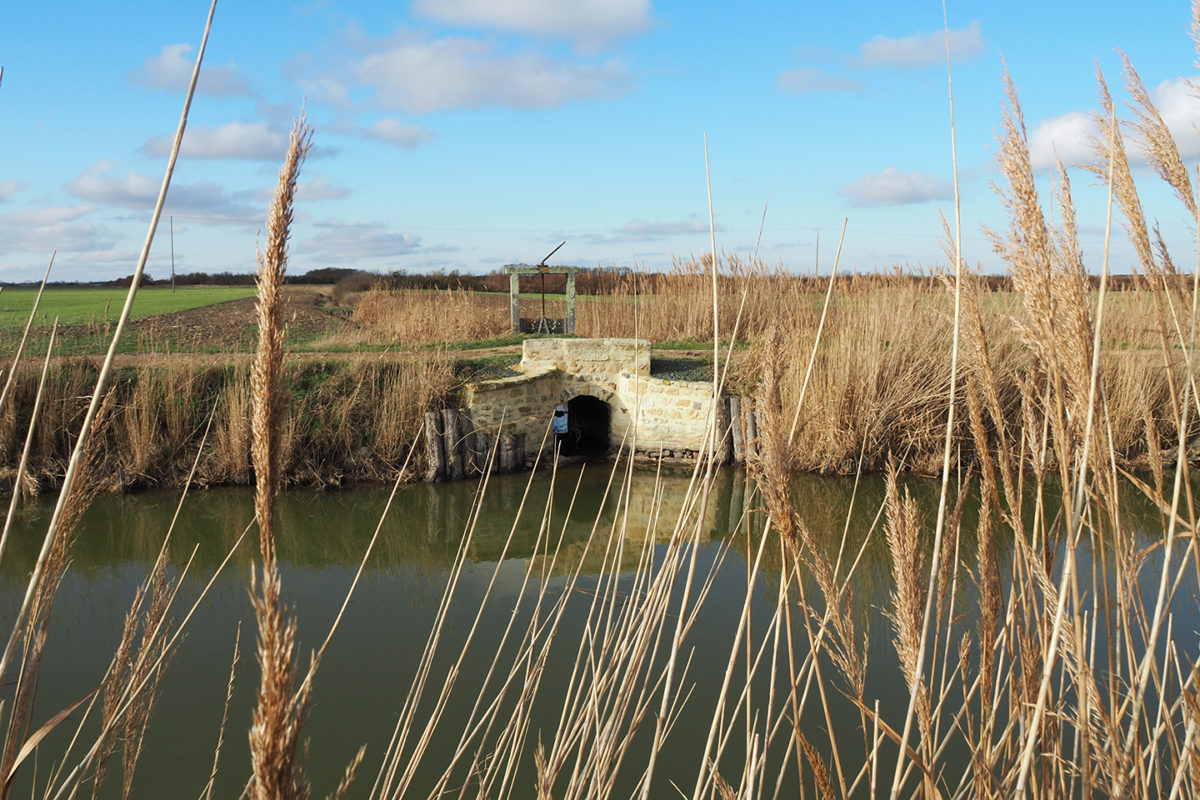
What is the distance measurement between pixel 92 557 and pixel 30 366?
2.87 m

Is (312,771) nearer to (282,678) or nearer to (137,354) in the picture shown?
(282,678)

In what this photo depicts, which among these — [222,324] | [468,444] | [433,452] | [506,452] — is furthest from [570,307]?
[222,324]

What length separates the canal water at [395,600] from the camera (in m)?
3.72

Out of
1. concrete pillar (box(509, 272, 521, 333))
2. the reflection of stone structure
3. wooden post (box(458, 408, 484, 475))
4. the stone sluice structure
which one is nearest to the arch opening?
the stone sluice structure

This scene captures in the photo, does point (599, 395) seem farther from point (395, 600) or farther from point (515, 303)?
point (395, 600)

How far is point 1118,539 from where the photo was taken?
1.21 m

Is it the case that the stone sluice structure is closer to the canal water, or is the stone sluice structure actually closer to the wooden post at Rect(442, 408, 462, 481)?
the wooden post at Rect(442, 408, 462, 481)

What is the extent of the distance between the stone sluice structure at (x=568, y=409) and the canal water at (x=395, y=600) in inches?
15.9

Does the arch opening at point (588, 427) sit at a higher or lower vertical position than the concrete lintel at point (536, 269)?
lower

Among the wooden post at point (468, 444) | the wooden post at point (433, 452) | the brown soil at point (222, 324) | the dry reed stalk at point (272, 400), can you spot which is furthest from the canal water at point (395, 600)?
the brown soil at point (222, 324)

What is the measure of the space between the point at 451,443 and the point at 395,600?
11.4ft

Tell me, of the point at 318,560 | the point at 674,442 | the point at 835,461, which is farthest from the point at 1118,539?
the point at 674,442

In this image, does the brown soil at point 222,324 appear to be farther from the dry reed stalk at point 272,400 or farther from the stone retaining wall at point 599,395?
the dry reed stalk at point 272,400

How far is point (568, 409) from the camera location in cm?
1078
